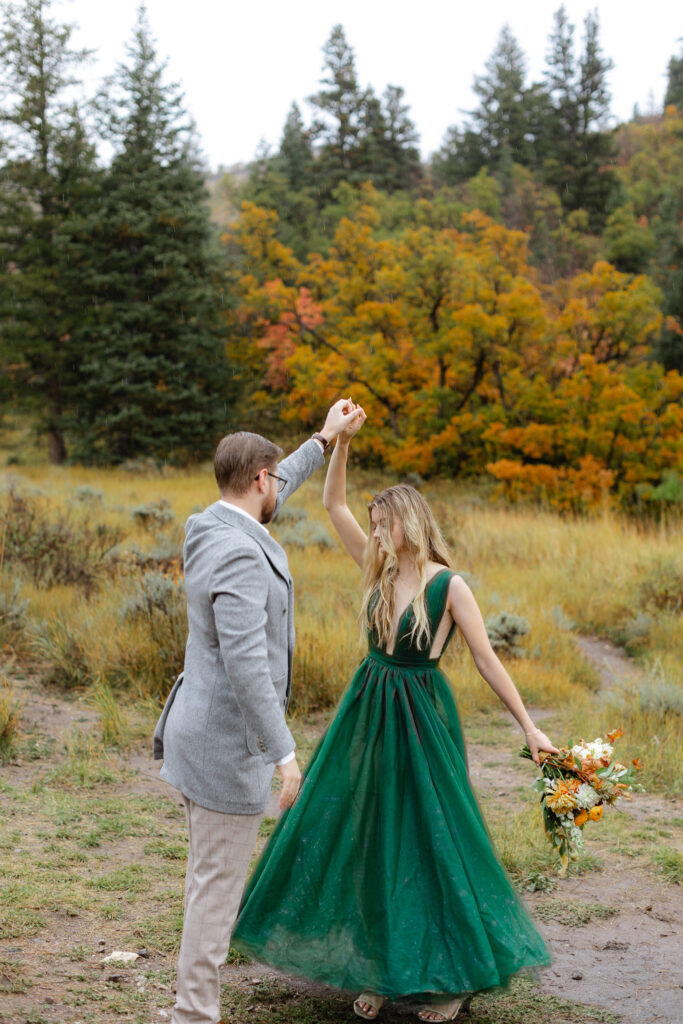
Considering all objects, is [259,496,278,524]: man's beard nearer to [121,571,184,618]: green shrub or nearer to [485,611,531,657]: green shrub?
[121,571,184,618]: green shrub

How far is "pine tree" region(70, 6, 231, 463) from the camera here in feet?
81.5

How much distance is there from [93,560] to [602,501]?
9426 millimetres

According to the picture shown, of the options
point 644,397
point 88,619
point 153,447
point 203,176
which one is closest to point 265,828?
point 88,619

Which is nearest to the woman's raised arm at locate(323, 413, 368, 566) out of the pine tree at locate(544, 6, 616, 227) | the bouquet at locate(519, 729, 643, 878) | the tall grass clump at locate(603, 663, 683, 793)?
the bouquet at locate(519, 729, 643, 878)

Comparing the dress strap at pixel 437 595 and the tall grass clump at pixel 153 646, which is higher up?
the dress strap at pixel 437 595

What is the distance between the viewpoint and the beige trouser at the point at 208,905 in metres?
2.56

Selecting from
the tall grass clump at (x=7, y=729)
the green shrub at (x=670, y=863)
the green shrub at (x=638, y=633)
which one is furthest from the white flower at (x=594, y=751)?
the green shrub at (x=638, y=633)

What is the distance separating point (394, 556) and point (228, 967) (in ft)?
5.61

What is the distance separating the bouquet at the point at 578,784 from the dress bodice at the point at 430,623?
46 cm

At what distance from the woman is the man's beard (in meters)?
0.53

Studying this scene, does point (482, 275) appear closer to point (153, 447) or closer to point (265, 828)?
point (153, 447)

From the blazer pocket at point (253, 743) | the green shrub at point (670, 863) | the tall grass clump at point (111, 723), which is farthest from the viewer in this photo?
the tall grass clump at point (111, 723)

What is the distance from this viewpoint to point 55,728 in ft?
20.4

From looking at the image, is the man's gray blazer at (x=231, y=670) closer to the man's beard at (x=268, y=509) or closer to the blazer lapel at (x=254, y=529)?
the blazer lapel at (x=254, y=529)
